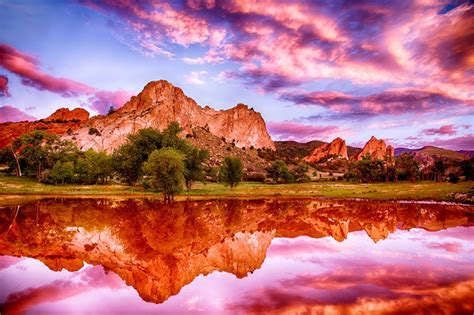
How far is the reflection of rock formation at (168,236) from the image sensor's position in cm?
1584

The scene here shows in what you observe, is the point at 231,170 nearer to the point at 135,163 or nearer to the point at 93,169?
the point at 135,163

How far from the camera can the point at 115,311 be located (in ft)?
34.7

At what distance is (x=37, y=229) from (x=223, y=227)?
576 inches

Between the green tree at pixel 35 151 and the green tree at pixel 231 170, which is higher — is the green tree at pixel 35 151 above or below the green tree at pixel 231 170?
above

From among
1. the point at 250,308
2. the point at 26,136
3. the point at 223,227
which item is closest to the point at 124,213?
the point at 223,227

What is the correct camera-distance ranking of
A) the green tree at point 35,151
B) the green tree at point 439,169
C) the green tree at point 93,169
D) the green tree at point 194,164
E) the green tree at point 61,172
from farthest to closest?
the green tree at point 439,169 < the green tree at point 93,169 < the green tree at point 35,151 < the green tree at point 61,172 < the green tree at point 194,164

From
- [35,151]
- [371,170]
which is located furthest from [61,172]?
[371,170]

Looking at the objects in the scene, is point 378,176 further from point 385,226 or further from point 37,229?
point 37,229

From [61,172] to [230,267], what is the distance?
7904 cm

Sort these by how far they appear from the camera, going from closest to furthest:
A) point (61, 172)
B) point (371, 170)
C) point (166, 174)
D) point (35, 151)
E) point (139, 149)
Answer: point (166, 174), point (139, 149), point (61, 172), point (35, 151), point (371, 170)

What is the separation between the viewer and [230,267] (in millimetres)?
16484

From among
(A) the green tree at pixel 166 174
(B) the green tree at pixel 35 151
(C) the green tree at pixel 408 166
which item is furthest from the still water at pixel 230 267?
(C) the green tree at pixel 408 166

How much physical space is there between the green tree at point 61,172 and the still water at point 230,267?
55.8 metres

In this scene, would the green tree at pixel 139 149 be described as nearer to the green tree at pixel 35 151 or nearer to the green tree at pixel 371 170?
the green tree at pixel 35 151
